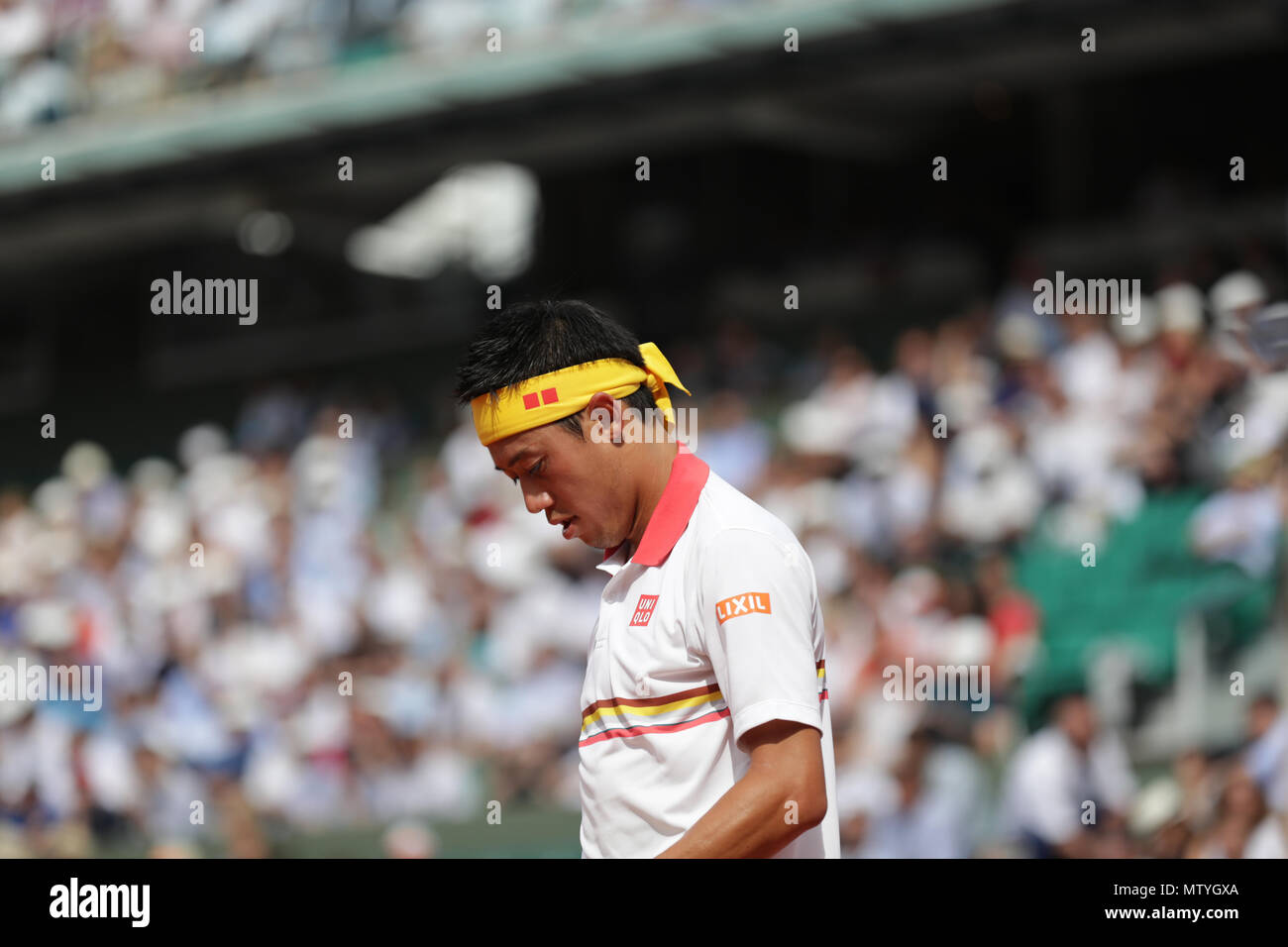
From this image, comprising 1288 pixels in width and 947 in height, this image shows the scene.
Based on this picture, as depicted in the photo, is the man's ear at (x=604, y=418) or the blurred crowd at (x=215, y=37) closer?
the man's ear at (x=604, y=418)

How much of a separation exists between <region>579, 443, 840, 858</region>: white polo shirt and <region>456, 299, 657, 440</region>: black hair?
0.20 m

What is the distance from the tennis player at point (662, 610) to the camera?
2242 millimetres

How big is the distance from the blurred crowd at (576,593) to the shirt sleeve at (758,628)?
15.1 feet

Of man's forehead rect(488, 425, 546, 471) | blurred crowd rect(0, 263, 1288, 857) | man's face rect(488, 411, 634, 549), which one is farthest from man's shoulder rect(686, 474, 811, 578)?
blurred crowd rect(0, 263, 1288, 857)

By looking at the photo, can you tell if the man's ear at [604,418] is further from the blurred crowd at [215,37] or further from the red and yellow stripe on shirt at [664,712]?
A: the blurred crowd at [215,37]

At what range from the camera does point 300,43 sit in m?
13.6

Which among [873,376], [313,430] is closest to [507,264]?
[313,430]

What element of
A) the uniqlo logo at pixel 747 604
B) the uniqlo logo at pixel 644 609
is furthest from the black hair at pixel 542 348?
the uniqlo logo at pixel 747 604

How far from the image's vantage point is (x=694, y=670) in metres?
2.36

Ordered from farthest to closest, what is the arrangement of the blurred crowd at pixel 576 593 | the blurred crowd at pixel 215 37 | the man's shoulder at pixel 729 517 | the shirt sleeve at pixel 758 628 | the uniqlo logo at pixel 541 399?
the blurred crowd at pixel 215 37 < the blurred crowd at pixel 576 593 < the uniqlo logo at pixel 541 399 < the man's shoulder at pixel 729 517 < the shirt sleeve at pixel 758 628

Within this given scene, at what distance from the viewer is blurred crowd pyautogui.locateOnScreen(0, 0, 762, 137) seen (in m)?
12.6

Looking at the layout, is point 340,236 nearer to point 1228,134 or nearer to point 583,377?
point 1228,134

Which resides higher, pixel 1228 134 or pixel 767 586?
pixel 1228 134
